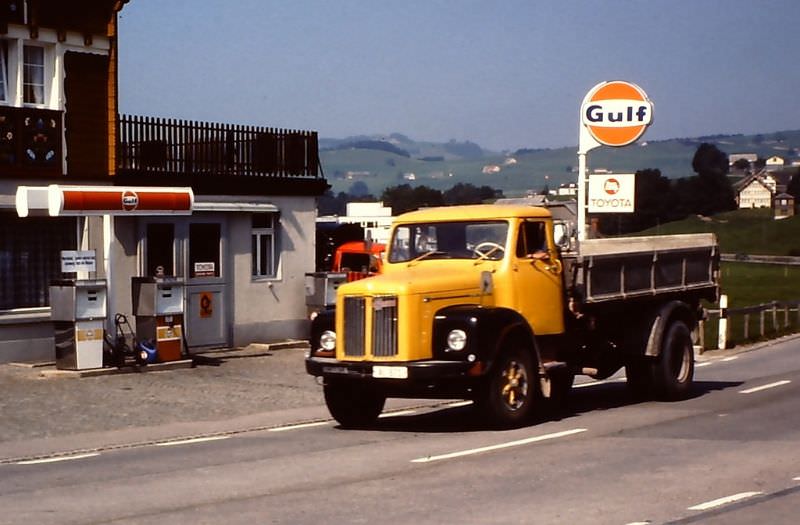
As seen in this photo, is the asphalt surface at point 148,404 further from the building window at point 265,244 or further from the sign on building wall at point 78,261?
the building window at point 265,244

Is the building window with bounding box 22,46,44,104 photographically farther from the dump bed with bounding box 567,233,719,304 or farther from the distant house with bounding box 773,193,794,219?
the distant house with bounding box 773,193,794,219

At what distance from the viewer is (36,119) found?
2328 centimetres

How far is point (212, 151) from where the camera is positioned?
87.4ft

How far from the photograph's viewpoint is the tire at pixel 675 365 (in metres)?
18.0

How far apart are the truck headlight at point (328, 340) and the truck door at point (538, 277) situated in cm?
231

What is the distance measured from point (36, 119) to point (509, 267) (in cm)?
1091

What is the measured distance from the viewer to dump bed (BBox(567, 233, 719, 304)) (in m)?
17.0

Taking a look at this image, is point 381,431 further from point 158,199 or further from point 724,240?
point 724,240

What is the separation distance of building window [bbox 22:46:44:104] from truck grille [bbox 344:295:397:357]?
10.8 m

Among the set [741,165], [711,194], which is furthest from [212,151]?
[741,165]

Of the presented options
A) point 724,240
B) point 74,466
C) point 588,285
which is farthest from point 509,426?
point 724,240

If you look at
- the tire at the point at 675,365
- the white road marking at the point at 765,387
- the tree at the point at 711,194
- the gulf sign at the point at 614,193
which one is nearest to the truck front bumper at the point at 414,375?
the tire at the point at 675,365

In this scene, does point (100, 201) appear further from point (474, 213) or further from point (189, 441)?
point (474, 213)

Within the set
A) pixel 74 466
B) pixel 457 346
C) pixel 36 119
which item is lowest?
pixel 74 466
